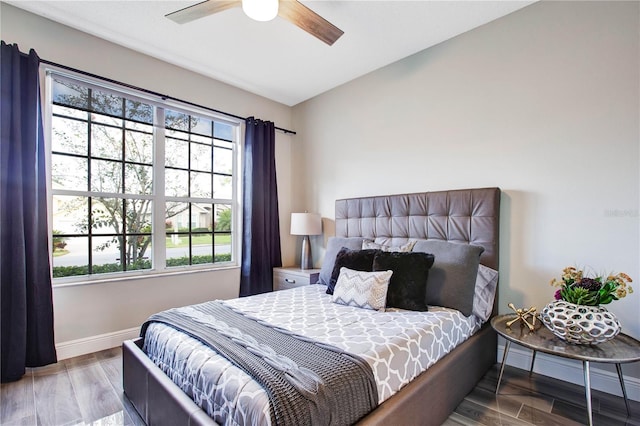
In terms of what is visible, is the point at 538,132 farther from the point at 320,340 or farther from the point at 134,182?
the point at 134,182

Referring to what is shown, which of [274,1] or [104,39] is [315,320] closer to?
[274,1]

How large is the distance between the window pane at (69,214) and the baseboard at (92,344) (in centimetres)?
95

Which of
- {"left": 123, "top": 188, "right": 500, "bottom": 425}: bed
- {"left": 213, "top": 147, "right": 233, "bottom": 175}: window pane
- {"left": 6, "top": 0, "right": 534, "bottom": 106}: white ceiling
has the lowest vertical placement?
{"left": 123, "top": 188, "right": 500, "bottom": 425}: bed

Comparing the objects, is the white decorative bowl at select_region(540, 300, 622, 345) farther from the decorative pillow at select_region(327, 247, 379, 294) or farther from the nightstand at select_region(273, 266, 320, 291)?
the nightstand at select_region(273, 266, 320, 291)

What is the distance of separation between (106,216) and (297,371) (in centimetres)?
262

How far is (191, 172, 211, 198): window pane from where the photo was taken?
3.49m

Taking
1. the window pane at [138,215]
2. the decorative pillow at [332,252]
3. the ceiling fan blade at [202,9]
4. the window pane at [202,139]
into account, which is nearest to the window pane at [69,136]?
the window pane at [138,215]

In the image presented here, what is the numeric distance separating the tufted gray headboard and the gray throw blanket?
164cm

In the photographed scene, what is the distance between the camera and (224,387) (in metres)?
1.24

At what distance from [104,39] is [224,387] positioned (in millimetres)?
3201

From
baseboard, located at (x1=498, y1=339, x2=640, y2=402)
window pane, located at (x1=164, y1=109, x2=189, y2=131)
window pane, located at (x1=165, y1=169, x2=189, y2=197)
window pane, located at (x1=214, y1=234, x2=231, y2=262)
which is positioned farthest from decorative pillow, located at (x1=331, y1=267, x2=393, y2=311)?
window pane, located at (x1=164, y1=109, x2=189, y2=131)

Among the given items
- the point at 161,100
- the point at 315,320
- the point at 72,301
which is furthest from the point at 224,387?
the point at 161,100

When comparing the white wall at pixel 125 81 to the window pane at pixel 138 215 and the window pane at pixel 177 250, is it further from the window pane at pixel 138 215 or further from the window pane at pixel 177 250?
the window pane at pixel 138 215

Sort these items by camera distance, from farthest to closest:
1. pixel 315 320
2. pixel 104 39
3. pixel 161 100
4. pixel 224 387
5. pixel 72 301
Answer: pixel 161 100 < pixel 104 39 < pixel 72 301 < pixel 315 320 < pixel 224 387
